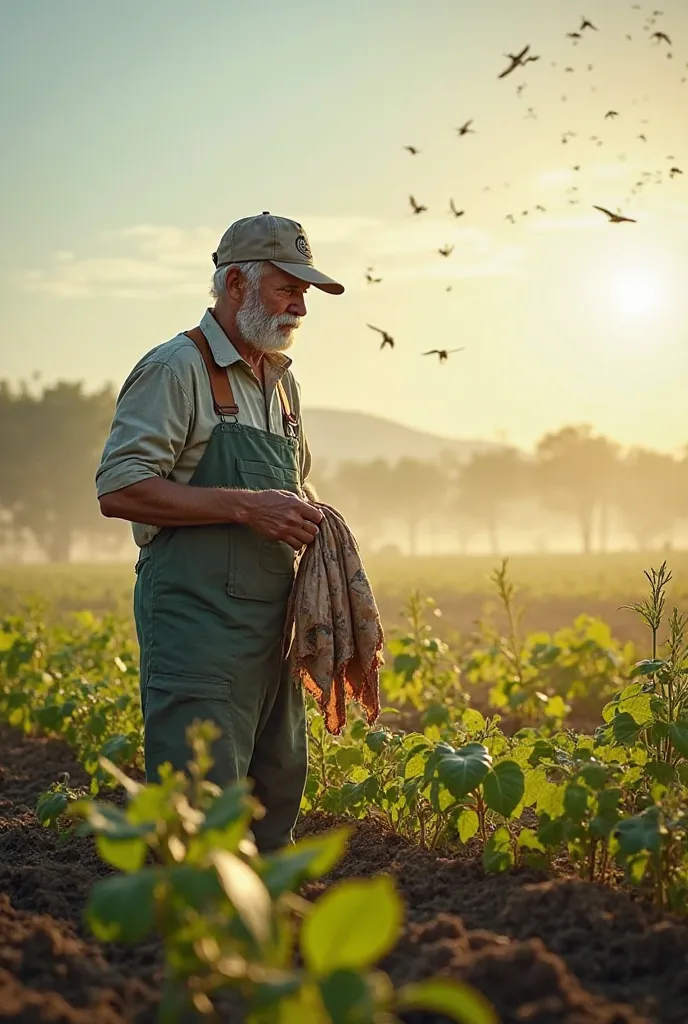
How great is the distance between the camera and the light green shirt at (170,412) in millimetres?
3775

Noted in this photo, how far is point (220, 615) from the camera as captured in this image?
384 cm

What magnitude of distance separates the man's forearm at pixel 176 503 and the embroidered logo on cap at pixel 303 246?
3.08 feet

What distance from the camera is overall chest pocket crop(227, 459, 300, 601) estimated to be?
388cm

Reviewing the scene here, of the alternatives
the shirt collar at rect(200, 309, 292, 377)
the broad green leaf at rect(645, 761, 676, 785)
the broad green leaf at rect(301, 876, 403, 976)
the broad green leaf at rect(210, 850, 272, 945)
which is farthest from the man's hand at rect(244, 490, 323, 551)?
the broad green leaf at rect(301, 876, 403, 976)

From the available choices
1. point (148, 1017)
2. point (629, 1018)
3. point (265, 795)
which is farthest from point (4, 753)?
point (629, 1018)

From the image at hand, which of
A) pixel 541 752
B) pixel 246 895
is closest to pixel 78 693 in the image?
pixel 541 752

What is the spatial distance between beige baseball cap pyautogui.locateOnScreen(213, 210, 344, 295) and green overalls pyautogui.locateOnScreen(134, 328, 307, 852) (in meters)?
0.33

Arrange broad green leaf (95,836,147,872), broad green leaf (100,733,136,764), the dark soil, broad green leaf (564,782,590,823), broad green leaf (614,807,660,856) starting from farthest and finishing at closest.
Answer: broad green leaf (100,733,136,764)
broad green leaf (564,782,590,823)
broad green leaf (614,807,660,856)
the dark soil
broad green leaf (95,836,147,872)

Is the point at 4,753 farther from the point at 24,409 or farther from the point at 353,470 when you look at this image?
the point at 353,470

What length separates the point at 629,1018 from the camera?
7.18ft

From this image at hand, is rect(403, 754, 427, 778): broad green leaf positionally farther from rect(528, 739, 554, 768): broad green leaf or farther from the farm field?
rect(528, 739, 554, 768): broad green leaf

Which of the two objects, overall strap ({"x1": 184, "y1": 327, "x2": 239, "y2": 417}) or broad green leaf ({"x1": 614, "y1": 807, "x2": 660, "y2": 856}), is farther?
overall strap ({"x1": 184, "y1": 327, "x2": 239, "y2": 417})

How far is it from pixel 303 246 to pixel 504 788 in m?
2.00

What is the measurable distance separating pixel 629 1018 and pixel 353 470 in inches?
4581
